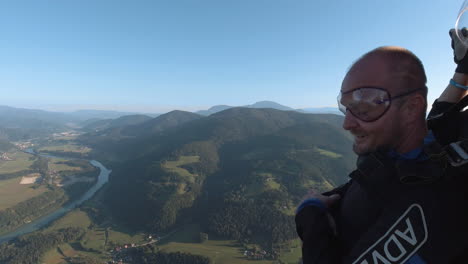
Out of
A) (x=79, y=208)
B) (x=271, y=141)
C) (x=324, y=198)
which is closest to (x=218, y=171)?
(x=271, y=141)

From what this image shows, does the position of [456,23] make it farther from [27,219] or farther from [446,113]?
[27,219]

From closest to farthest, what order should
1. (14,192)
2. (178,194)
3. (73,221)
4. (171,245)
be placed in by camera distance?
(171,245)
(73,221)
(178,194)
(14,192)

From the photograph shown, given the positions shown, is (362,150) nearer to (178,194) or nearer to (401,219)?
(401,219)

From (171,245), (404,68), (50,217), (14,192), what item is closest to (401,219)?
(404,68)

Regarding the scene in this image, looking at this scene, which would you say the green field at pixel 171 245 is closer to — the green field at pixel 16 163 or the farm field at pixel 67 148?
the green field at pixel 16 163

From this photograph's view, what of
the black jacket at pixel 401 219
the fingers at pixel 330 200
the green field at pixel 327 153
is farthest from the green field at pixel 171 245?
the green field at pixel 327 153

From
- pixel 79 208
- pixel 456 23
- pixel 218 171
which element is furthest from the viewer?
pixel 218 171

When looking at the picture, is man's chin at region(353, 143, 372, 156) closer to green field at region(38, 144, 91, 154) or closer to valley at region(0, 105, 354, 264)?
valley at region(0, 105, 354, 264)
